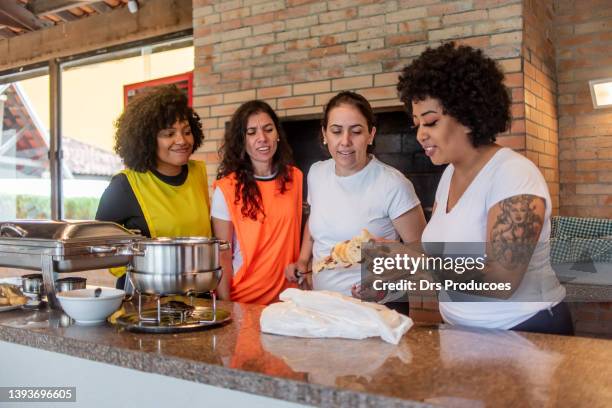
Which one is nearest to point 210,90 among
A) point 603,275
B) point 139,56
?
point 139,56

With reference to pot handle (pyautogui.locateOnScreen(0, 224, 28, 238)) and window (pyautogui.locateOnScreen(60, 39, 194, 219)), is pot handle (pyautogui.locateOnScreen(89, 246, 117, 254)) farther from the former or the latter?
window (pyautogui.locateOnScreen(60, 39, 194, 219))

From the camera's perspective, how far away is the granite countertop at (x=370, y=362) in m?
0.98

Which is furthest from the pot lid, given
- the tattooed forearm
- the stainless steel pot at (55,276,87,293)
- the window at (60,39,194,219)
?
the window at (60,39,194,219)

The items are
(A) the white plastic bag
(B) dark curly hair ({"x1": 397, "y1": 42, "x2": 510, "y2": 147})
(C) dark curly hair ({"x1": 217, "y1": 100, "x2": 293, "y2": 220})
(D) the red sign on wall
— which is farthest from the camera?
(D) the red sign on wall

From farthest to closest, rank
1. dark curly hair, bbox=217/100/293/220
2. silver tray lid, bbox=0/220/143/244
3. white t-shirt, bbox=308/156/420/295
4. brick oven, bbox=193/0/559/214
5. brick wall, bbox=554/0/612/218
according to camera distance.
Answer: brick wall, bbox=554/0/612/218 → brick oven, bbox=193/0/559/214 → dark curly hair, bbox=217/100/293/220 → white t-shirt, bbox=308/156/420/295 → silver tray lid, bbox=0/220/143/244

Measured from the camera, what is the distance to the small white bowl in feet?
4.96

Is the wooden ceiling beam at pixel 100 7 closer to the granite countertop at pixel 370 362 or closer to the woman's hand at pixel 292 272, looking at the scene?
the woman's hand at pixel 292 272

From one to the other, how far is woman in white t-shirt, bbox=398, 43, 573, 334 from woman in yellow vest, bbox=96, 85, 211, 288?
105 cm

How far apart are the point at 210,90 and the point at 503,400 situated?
4.03m

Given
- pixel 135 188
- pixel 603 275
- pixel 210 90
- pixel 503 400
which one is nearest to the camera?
pixel 503 400

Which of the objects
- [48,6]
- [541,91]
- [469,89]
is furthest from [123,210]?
[48,6]

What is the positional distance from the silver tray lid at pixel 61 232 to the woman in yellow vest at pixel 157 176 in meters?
0.41

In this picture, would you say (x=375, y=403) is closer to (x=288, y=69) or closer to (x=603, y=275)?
(x=603, y=275)

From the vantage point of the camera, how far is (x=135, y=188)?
90.6 inches
